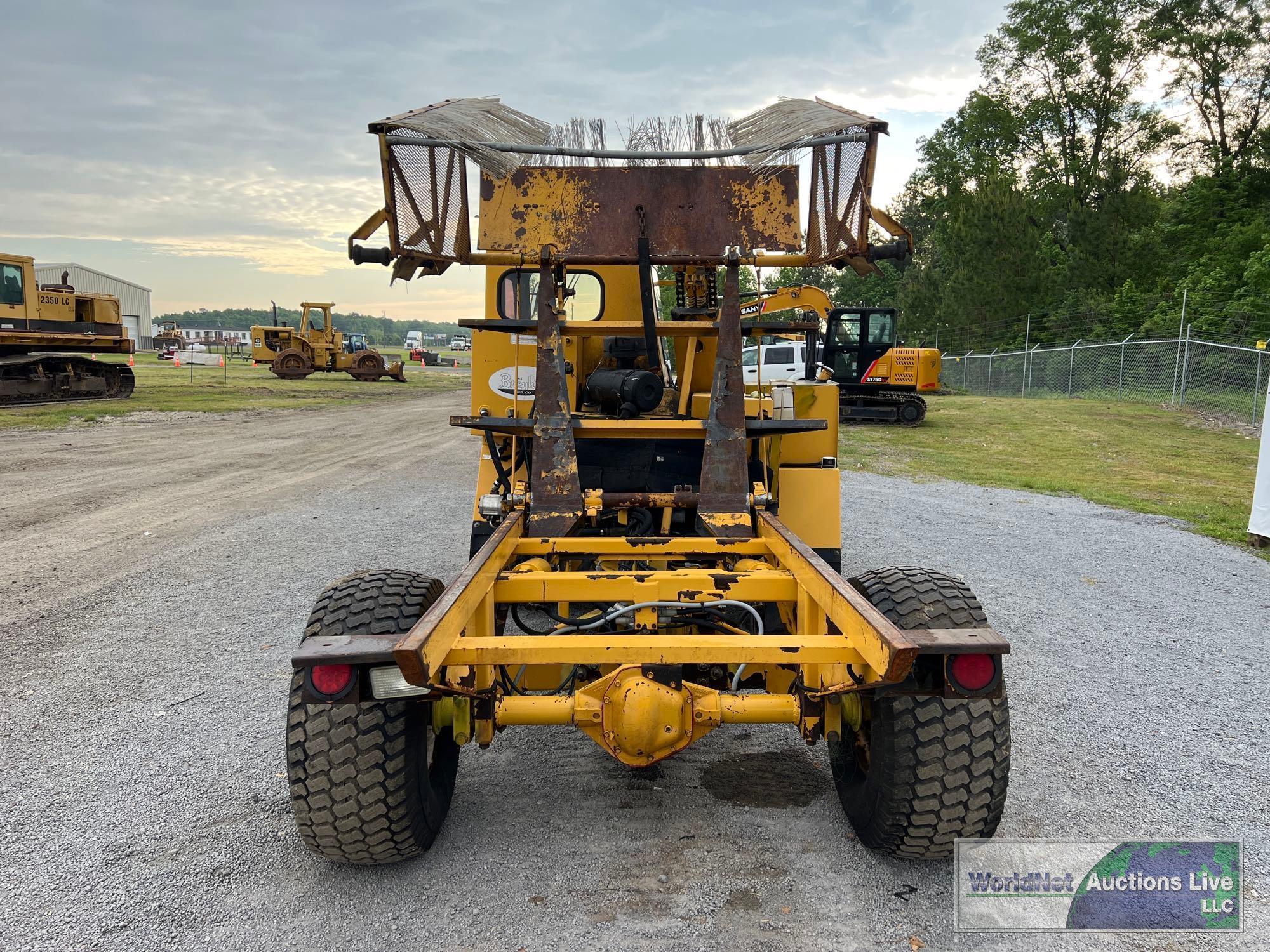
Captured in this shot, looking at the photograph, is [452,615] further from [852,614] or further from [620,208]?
[620,208]

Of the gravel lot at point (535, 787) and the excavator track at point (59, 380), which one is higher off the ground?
the excavator track at point (59, 380)

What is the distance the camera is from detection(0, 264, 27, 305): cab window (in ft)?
63.3

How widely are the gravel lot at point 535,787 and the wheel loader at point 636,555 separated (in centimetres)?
21

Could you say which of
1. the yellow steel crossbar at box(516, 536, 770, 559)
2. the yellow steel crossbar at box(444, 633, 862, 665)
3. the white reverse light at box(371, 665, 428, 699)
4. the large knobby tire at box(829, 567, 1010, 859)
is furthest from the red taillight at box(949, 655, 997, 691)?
the white reverse light at box(371, 665, 428, 699)

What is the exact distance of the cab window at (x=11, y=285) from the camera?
19297 millimetres

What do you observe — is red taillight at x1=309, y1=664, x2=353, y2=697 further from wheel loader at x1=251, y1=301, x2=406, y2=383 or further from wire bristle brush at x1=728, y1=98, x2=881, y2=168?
wheel loader at x1=251, y1=301, x2=406, y2=383

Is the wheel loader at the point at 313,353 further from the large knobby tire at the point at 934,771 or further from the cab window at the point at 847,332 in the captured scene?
the large knobby tire at the point at 934,771

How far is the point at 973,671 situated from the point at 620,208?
3177 mm

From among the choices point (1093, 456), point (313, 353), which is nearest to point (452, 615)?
point (1093, 456)

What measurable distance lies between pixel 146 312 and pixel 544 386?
97823 millimetres

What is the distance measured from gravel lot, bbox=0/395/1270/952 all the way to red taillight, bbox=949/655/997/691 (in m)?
0.80

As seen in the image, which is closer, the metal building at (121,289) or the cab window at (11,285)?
the cab window at (11,285)

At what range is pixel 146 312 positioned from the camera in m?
86.6

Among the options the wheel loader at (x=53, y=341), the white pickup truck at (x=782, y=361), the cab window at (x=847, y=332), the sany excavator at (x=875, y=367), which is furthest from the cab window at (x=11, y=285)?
the cab window at (x=847, y=332)
